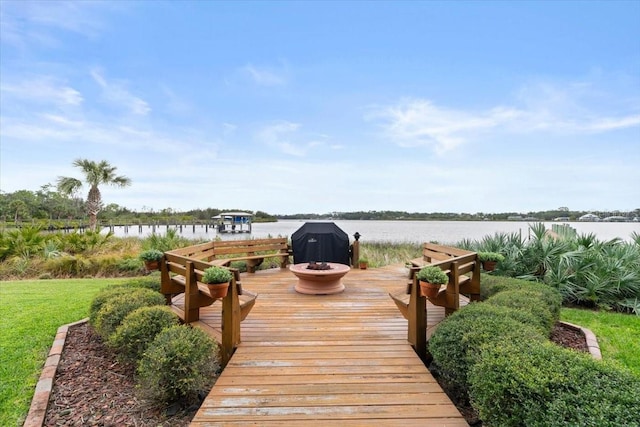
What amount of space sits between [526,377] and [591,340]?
2977 millimetres

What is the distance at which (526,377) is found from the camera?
167 cm

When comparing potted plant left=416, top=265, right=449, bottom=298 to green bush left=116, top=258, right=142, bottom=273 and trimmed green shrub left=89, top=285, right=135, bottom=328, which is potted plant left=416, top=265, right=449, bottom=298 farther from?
green bush left=116, top=258, right=142, bottom=273

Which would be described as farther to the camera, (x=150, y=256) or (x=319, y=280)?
(x=319, y=280)

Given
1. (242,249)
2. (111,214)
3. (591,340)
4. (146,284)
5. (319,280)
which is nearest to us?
(591,340)

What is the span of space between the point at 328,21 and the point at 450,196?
14.6 m

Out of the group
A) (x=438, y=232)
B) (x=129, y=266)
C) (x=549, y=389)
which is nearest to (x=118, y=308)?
(x=549, y=389)

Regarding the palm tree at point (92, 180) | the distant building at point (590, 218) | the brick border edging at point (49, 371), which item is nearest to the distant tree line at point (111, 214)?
the distant building at point (590, 218)

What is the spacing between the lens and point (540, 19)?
25.3ft

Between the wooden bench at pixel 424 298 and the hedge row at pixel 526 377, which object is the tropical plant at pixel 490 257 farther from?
the hedge row at pixel 526 377

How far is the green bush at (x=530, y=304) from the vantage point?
3.27 metres

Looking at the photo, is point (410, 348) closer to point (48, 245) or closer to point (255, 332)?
point (255, 332)

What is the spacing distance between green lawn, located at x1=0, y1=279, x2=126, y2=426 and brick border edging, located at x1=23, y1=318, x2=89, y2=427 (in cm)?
6

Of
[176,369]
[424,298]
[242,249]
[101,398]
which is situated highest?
[242,249]

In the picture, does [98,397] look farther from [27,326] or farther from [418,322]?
[418,322]
